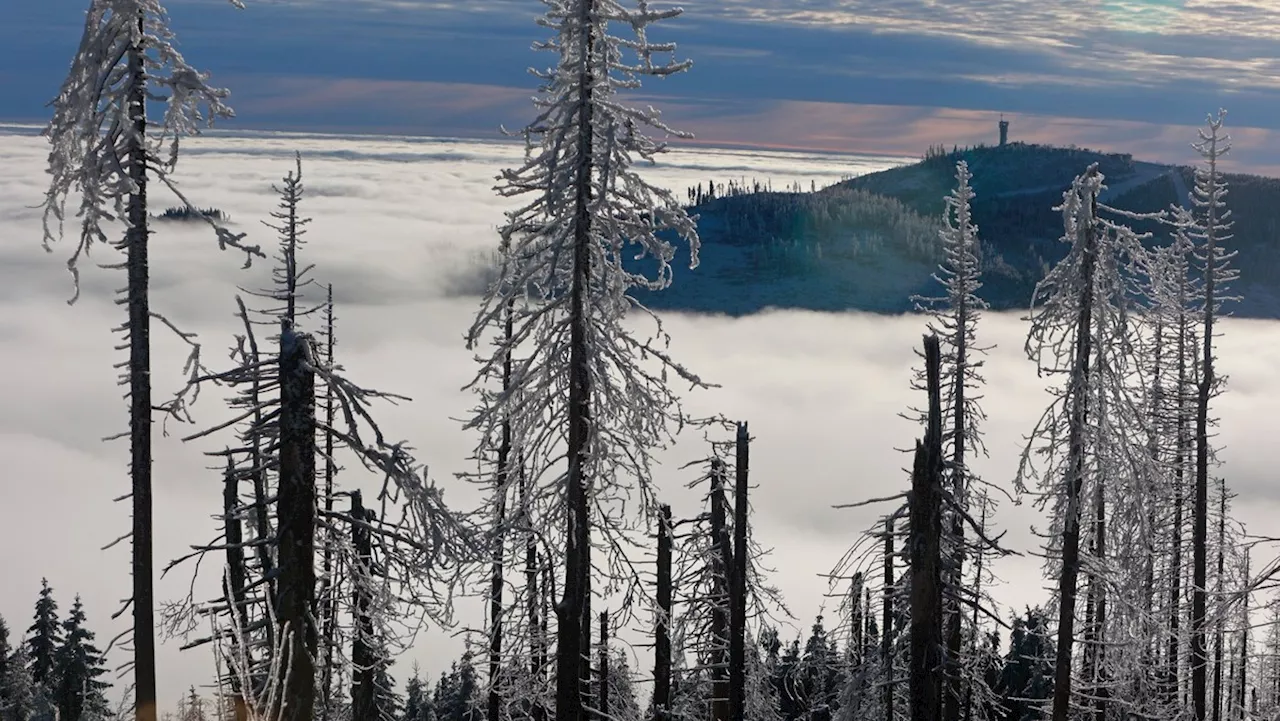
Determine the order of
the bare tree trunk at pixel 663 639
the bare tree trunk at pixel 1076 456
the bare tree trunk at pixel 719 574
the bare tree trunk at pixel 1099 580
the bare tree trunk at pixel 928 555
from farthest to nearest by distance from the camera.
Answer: the bare tree trunk at pixel 719 574, the bare tree trunk at pixel 663 639, the bare tree trunk at pixel 1099 580, the bare tree trunk at pixel 1076 456, the bare tree trunk at pixel 928 555

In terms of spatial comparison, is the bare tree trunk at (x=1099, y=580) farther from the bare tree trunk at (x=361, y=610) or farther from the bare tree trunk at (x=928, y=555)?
the bare tree trunk at (x=361, y=610)

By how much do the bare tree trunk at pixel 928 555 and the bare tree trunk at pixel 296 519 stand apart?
740 cm

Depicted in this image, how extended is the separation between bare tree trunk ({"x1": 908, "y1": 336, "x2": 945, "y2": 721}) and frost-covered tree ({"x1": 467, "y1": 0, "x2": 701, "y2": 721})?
3881mm

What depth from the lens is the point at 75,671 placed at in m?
43.4

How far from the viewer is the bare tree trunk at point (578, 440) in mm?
15141

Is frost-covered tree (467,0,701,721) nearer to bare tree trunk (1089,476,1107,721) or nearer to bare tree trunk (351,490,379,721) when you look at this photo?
bare tree trunk (351,490,379,721)

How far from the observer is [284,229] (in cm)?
2795

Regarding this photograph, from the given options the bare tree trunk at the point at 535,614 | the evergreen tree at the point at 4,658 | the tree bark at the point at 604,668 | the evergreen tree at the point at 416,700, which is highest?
the bare tree trunk at the point at 535,614

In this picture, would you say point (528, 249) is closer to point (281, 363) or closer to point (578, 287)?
point (578, 287)

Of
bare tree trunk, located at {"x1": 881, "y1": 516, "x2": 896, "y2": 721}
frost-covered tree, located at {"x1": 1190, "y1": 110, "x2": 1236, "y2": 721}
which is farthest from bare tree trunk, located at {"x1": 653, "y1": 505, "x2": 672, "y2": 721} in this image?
frost-covered tree, located at {"x1": 1190, "y1": 110, "x2": 1236, "y2": 721}

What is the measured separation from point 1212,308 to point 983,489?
843 cm

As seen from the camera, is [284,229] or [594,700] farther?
[284,229]

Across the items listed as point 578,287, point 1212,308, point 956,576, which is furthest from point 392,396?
point 1212,308

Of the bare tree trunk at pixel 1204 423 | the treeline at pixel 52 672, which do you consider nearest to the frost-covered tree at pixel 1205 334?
the bare tree trunk at pixel 1204 423
